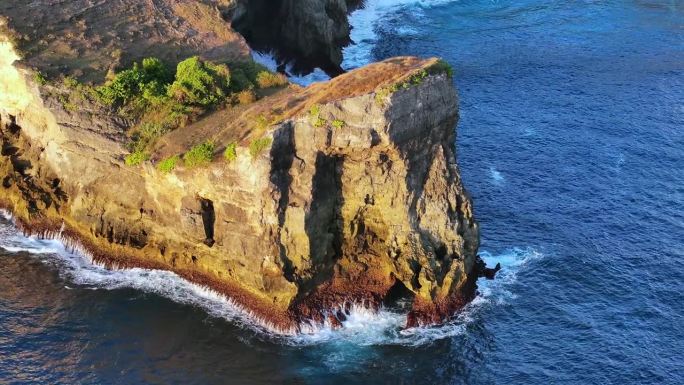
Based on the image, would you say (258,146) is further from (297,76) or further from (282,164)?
(297,76)

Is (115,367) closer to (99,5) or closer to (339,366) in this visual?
(339,366)

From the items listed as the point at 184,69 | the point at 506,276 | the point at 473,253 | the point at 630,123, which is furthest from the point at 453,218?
the point at 630,123

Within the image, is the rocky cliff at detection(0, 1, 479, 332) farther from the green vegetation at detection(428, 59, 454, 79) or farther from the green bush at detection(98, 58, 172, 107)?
the green bush at detection(98, 58, 172, 107)

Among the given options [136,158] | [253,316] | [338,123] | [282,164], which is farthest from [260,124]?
[253,316]

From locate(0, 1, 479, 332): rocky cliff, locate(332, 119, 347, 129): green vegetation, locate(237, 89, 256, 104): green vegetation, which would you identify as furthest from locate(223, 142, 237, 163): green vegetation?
locate(237, 89, 256, 104): green vegetation

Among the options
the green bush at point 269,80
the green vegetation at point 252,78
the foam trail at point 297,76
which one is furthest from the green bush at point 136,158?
the foam trail at point 297,76

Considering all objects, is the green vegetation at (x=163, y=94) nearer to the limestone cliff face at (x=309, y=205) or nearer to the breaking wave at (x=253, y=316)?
the limestone cliff face at (x=309, y=205)
